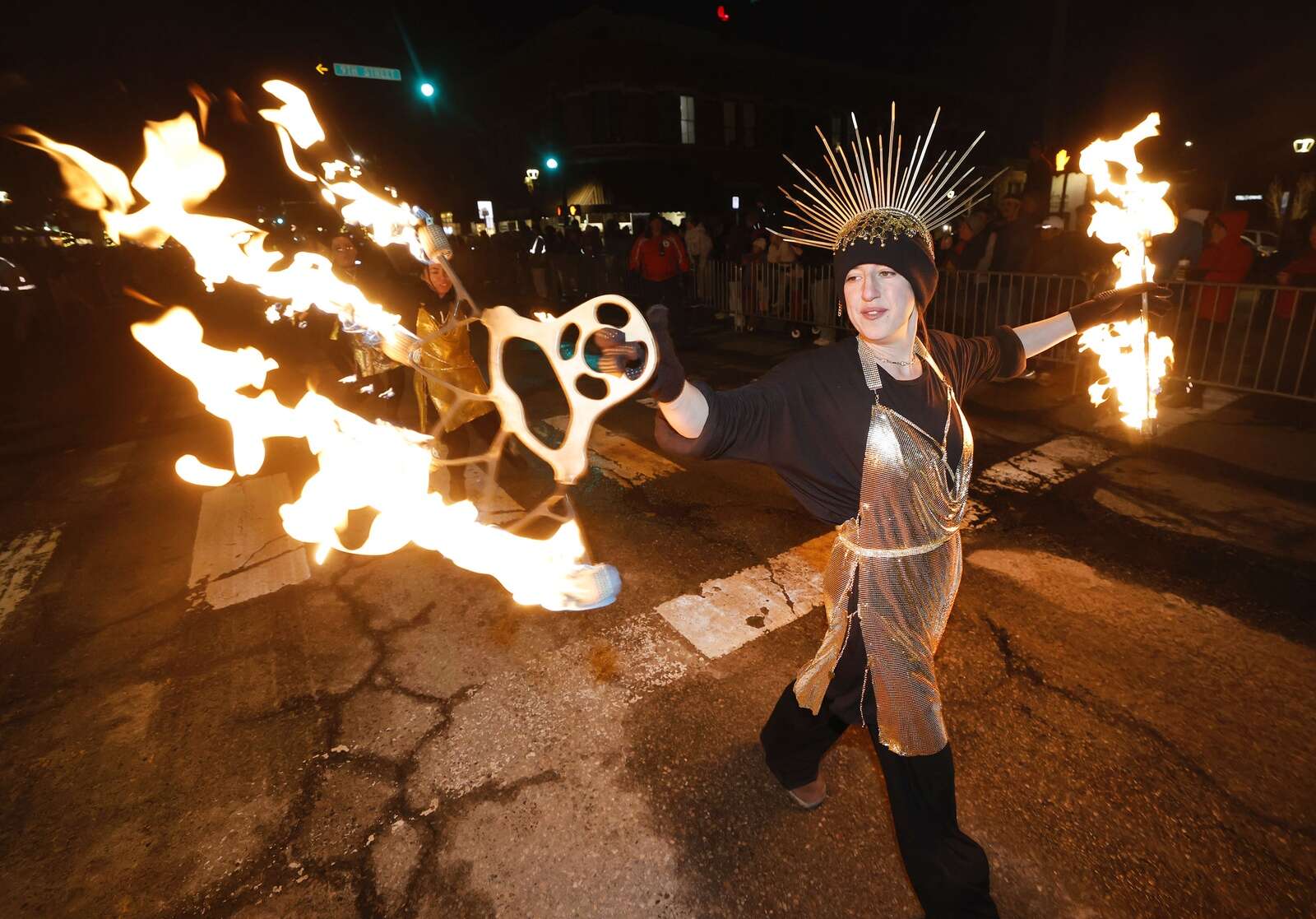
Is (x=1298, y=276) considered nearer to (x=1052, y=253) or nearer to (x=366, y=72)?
(x=1052, y=253)

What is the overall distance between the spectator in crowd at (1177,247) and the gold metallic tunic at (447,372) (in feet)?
24.5

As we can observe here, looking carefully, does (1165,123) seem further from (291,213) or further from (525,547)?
(291,213)

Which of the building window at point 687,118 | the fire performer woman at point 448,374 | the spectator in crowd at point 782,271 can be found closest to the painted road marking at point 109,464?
the fire performer woman at point 448,374

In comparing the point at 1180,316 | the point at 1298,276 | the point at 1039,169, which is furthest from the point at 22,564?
the point at 1039,169

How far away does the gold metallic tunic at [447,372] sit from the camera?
198 inches

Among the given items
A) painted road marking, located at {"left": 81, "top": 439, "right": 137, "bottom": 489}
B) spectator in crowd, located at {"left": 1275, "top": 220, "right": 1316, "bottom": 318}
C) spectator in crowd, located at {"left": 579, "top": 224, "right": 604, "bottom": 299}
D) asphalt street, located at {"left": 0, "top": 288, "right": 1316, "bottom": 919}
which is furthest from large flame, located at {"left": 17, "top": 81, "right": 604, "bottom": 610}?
spectator in crowd, located at {"left": 579, "top": 224, "right": 604, "bottom": 299}

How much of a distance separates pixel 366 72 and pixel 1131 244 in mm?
9773

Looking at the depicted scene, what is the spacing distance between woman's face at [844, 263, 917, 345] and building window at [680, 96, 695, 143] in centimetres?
3045

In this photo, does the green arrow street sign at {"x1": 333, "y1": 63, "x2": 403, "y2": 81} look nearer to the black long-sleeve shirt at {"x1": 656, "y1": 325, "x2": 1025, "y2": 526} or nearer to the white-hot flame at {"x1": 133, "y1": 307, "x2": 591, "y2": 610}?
the white-hot flame at {"x1": 133, "y1": 307, "x2": 591, "y2": 610}

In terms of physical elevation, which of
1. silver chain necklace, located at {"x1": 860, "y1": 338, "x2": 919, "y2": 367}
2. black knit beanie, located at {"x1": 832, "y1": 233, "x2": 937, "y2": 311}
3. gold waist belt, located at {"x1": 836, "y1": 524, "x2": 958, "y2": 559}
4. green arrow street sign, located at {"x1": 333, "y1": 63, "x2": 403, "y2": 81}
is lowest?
gold waist belt, located at {"x1": 836, "y1": 524, "x2": 958, "y2": 559}

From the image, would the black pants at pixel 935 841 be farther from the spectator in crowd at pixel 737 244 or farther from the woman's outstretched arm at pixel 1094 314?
the spectator in crowd at pixel 737 244

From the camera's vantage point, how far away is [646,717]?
315 cm

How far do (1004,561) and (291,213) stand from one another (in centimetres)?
3575

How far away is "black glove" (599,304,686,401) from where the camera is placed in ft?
5.38
